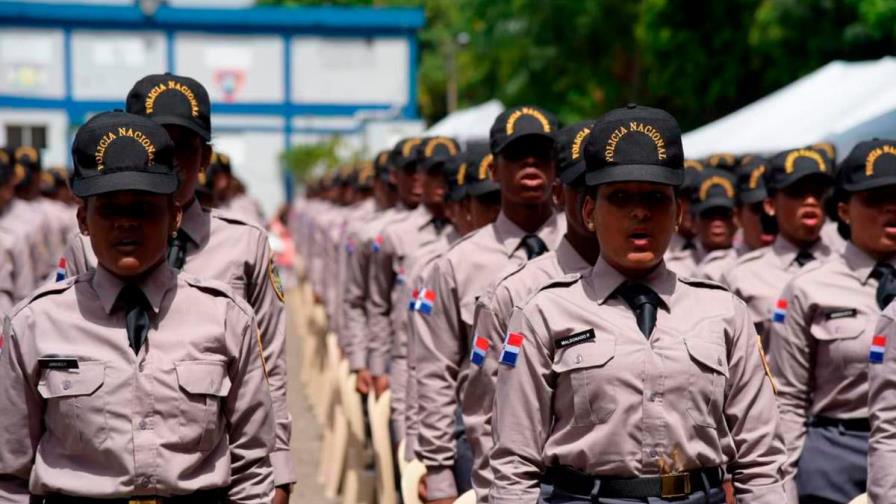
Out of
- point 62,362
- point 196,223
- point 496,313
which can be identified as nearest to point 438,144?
point 196,223

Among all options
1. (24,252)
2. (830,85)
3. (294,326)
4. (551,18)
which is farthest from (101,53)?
(24,252)

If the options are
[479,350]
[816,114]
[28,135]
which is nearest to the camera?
[479,350]

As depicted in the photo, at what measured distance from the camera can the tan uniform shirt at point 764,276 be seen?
6.91 meters

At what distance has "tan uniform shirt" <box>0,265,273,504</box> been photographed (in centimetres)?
359

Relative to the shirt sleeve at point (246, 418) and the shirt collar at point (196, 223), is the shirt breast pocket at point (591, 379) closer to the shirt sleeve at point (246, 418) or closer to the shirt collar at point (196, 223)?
the shirt sleeve at point (246, 418)

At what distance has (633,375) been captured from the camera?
364 centimetres

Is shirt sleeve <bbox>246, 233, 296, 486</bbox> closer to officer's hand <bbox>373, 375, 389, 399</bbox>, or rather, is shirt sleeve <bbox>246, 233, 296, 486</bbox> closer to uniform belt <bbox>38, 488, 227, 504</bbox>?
uniform belt <bbox>38, 488, 227, 504</bbox>

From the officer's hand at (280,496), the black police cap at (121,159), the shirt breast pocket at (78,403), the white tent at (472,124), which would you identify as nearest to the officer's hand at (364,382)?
the officer's hand at (280,496)

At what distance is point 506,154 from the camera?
231 inches

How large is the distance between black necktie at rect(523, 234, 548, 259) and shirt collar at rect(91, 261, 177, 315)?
230 cm

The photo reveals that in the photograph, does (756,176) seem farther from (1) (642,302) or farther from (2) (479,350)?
(1) (642,302)

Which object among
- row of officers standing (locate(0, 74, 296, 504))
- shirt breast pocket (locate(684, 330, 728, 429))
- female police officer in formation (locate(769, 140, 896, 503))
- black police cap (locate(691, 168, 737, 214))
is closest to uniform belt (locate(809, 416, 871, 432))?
female police officer in formation (locate(769, 140, 896, 503))

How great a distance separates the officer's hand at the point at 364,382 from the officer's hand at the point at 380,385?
17cm

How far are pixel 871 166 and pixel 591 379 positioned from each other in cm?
224
